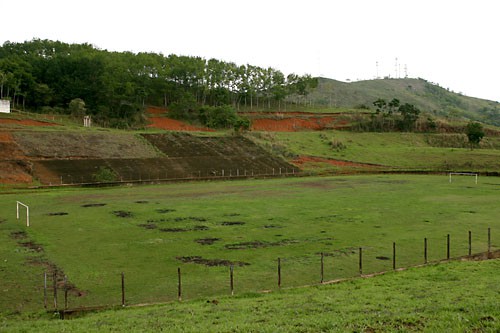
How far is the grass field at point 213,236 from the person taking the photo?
19062 millimetres

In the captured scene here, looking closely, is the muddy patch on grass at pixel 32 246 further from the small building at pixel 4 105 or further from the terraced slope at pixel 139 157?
the small building at pixel 4 105

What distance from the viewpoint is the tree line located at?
318 feet

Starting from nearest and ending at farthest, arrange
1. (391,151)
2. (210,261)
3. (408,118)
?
(210,261)
(391,151)
(408,118)

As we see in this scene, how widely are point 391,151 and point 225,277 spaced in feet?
249

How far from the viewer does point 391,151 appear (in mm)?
89812

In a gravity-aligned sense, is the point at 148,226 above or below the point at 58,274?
above

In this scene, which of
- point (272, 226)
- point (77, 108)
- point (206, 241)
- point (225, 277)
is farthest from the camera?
point (77, 108)

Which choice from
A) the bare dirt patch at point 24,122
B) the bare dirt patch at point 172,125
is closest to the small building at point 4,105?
the bare dirt patch at point 24,122

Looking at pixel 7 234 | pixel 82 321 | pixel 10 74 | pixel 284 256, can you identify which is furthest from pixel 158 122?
pixel 82 321

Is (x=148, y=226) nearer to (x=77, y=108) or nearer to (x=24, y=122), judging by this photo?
(x=24, y=122)

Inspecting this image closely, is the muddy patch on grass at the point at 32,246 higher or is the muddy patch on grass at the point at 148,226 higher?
the muddy patch on grass at the point at 148,226

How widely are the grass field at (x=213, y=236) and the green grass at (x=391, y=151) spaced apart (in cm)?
2908

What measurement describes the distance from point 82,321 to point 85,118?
79192 millimetres

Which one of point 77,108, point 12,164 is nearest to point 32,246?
point 12,164
